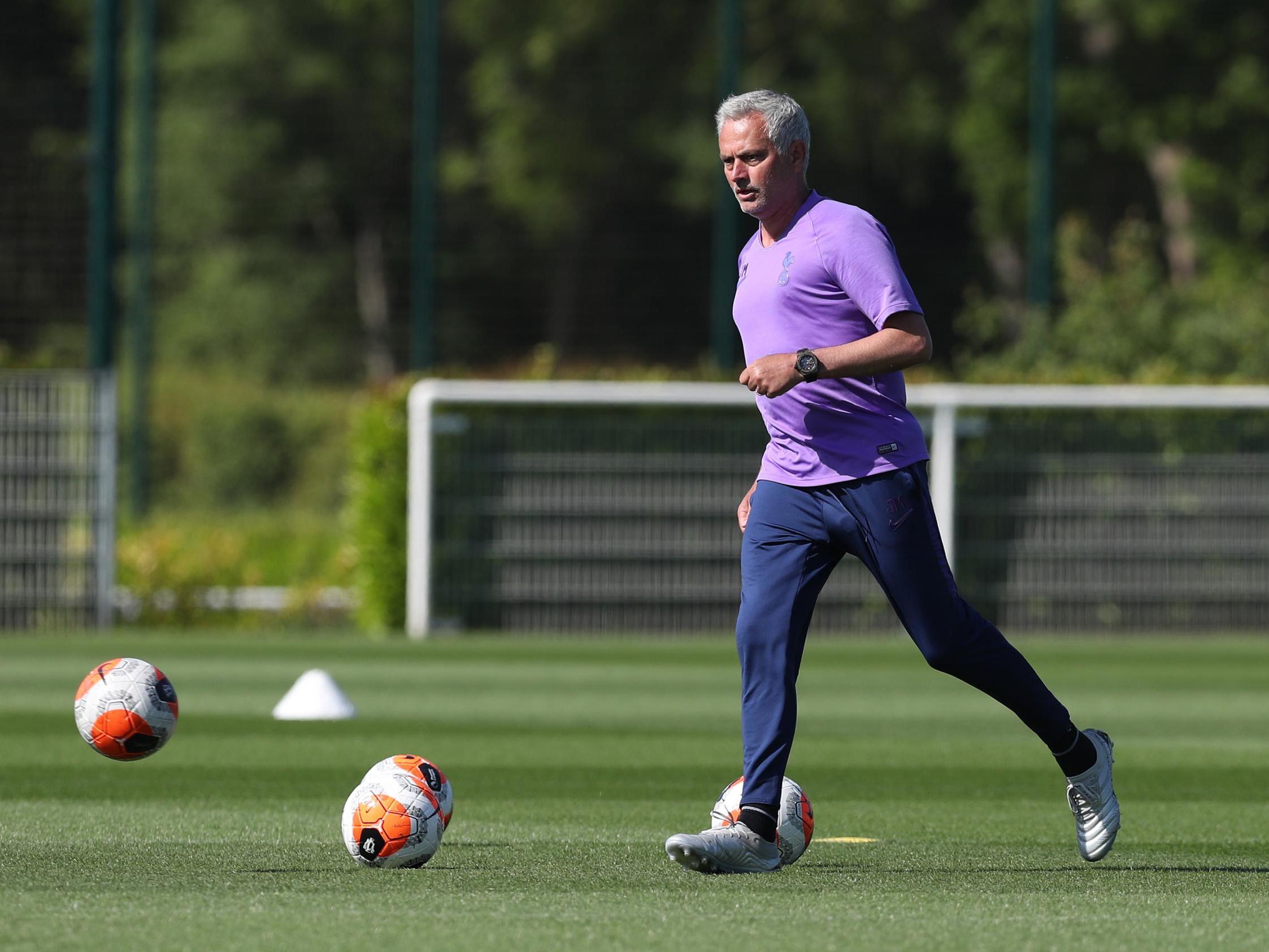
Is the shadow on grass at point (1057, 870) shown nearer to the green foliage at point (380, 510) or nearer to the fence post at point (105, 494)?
the green foliage at point (380, 510)

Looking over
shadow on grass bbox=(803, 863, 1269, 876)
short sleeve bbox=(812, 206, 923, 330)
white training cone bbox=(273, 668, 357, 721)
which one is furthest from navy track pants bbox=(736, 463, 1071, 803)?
white training cone bbox=(273, 668, 357, 721)

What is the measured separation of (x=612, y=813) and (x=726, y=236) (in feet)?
47.8

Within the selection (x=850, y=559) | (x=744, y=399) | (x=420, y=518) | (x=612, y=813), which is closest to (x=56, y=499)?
(x=420, y=518)

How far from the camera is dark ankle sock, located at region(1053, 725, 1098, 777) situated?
23.2 feet

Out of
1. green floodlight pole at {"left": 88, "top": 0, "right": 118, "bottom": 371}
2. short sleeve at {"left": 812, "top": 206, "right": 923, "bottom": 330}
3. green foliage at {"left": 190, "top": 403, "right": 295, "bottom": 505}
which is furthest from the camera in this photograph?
green foliage at {"left": 190, "top": 403, "right": 295, "bottom": 505}

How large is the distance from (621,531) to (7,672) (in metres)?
5.89

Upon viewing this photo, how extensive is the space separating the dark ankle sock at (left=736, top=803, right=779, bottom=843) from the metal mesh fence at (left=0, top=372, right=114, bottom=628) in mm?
12268

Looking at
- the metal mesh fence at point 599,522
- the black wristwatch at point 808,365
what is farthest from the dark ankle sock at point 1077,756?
the metal mesh fence at point 599,522

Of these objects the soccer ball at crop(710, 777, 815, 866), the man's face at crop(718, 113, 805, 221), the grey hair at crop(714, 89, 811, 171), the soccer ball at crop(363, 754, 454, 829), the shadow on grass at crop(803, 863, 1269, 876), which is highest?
the grey hair at crop(714, 89, 811, 171)

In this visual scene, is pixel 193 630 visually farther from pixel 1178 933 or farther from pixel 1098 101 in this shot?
pixel 1098 101

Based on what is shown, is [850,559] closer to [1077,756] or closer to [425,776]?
[1077,756]

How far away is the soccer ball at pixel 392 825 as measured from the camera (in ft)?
22.2

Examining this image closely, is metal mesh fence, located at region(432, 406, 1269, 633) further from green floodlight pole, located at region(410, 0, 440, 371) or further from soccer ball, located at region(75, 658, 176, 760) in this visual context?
soccer ball, located at region(75, 658, 176, 760)

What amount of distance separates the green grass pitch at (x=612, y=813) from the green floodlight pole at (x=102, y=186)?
404cm
